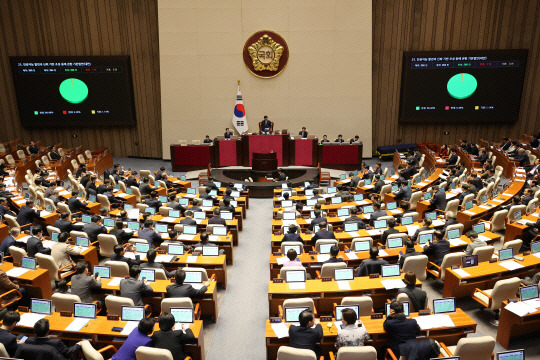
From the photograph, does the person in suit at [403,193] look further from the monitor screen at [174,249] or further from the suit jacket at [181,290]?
the suit jacket at [181,290]

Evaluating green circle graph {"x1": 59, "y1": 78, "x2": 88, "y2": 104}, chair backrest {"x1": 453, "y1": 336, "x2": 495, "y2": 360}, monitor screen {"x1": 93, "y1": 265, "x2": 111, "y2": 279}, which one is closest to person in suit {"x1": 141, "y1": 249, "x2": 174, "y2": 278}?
monitor screen {"x1": 93, "y1": 265, "x2": 111, "y2": 279}

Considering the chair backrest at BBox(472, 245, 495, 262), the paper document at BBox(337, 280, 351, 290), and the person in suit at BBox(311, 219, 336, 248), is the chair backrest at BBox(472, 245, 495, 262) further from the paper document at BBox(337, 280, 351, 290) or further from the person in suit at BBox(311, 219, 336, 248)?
the person in suit at BBox(311, 219, 336, 248)

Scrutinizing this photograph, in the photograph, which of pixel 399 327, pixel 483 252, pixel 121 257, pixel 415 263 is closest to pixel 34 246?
pixel 121 257

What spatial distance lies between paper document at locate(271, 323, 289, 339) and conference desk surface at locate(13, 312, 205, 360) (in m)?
1.04

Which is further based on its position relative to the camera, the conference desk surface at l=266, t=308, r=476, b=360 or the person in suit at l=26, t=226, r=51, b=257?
the person in suit at l=26, t=226, r=51, b=257

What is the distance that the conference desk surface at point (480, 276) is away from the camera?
7.07 metres

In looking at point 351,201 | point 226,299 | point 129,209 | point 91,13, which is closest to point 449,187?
point 351,201

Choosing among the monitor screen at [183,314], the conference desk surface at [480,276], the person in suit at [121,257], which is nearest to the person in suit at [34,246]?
the person in suit at [121,257]

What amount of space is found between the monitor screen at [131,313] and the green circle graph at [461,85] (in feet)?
58.8

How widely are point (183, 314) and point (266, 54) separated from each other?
15.6 metres

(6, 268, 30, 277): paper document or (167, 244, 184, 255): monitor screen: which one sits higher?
(167, 244, 184, 255): monitor screen

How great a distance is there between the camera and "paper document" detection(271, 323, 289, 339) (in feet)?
18.0

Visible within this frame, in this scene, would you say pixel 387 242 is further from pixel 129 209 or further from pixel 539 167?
pixel 539 167

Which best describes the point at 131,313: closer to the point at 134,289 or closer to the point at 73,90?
the point at 134,289
